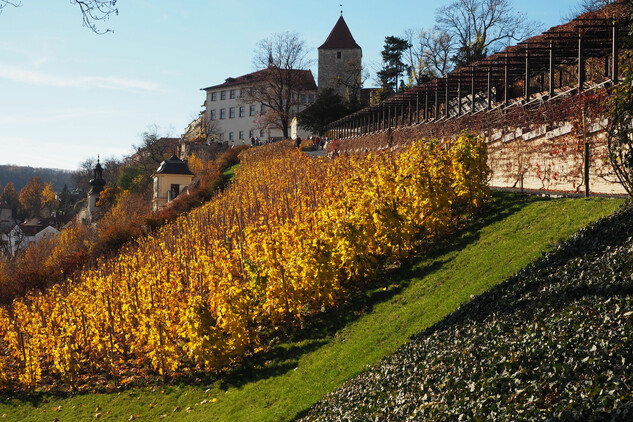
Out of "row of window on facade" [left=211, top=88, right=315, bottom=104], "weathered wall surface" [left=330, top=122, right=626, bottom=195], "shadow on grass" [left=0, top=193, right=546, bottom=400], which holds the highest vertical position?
"row of window on facade" [left=211, top=88, right=315, bottom=104]

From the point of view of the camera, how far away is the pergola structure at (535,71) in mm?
18922

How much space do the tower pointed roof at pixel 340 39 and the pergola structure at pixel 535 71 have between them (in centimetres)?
3711

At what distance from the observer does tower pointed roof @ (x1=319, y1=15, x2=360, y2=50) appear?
79.2 m

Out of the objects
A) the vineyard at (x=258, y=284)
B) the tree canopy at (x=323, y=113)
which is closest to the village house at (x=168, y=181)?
the tree canopy at (x=323, y=113)

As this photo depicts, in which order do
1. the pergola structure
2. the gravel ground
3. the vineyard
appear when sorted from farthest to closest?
the pergola structure
the vineyard
the gravel ground

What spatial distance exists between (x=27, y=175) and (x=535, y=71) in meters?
167

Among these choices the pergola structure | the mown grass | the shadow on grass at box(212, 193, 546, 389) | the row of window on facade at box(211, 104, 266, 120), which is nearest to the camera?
the mown grass

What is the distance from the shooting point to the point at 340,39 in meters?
79.8

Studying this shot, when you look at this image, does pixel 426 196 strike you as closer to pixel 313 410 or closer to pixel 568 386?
pixel 313 410

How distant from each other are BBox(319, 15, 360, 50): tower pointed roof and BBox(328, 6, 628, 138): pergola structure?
37.1 m

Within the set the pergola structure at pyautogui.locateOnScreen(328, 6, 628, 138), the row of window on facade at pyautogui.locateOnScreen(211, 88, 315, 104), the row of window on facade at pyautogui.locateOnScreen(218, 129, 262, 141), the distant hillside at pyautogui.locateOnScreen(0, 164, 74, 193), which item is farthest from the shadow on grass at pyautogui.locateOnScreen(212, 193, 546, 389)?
the distant hillside at pyautogui.locateOnScreen(0, 164, 74, 193)

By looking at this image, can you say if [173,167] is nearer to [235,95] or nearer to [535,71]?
[535,71]

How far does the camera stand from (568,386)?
221 inches

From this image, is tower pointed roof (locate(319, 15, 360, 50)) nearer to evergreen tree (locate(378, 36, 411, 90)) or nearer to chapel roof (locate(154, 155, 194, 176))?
evergreen tree (locate(378, 36, 411, 90))
